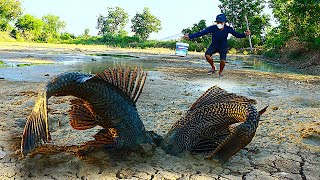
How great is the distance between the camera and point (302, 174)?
2893 millimetres

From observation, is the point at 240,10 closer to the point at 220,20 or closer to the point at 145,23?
the point at 145,23

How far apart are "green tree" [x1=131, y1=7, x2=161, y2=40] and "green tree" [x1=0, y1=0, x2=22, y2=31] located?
28977 mm

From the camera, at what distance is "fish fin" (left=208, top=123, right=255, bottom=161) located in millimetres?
2963

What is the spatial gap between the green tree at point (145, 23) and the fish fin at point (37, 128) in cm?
8517

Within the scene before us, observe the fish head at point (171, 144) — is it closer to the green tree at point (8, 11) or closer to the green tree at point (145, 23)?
the green tree at point (8, 11)

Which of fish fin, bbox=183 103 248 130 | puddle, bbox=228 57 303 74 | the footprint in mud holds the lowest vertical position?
puddle, bbox=228 57 303 74

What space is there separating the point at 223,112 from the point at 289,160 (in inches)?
29.2

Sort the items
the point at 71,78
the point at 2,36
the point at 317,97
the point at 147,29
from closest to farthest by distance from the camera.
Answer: the point at 71,78
the point at 317,97
the point at 2,36
the point at 147,29

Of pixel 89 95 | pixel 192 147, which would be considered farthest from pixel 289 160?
pixel 89 95

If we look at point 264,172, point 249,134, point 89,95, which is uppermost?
point 89,95

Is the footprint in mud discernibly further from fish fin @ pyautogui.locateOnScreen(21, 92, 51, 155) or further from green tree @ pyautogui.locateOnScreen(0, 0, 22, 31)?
green tree @ pyautogui.locateOnScreen(0, 0, 22, 31)

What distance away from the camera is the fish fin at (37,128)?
2.37 metres

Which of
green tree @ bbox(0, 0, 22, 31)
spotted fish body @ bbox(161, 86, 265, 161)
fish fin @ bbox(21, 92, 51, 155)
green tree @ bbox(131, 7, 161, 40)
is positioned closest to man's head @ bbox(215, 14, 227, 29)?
spotted fish body @ bbox(161, 86, 265, 161)

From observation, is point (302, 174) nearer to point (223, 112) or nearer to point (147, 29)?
point (223, 112)
